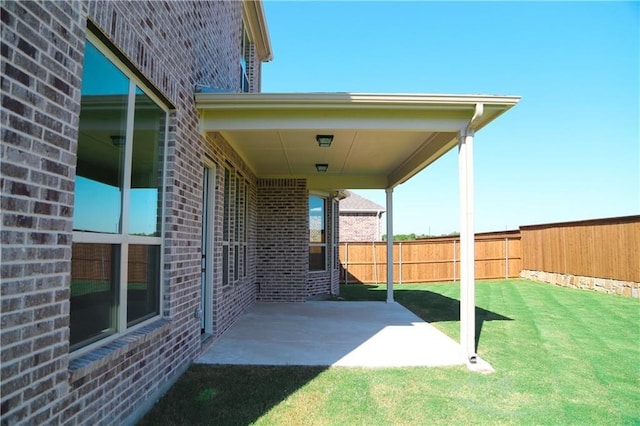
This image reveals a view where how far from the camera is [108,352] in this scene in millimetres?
3010

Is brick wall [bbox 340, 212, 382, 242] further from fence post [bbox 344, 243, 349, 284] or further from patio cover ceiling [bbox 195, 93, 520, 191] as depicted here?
patio cover ceiling [bbox 195, 93, 520, 191]

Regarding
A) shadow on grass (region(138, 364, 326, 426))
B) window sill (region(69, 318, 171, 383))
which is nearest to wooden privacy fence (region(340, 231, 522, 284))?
shadow on grass (region(138, 364, 326, 426))

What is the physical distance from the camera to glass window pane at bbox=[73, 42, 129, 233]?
2.83 m

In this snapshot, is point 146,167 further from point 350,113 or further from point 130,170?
point 350,113

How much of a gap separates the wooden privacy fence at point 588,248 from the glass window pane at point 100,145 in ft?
43.1

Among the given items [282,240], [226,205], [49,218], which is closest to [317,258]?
[282,240]

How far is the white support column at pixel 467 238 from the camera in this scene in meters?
5.57

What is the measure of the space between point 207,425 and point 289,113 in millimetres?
3738

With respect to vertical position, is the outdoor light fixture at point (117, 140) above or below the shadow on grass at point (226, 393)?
above

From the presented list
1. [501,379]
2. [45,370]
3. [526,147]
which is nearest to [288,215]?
[501,379]

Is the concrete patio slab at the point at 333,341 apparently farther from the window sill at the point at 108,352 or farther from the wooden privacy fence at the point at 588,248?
the wooden privacy fence at the point at 588,248

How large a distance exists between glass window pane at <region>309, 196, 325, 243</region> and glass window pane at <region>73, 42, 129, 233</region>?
878cm

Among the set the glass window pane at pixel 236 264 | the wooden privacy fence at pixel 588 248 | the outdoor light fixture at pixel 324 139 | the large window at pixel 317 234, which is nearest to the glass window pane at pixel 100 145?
the outdoor light fixture at pixel 324 139

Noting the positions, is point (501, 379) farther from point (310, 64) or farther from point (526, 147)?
point (526, 147)
